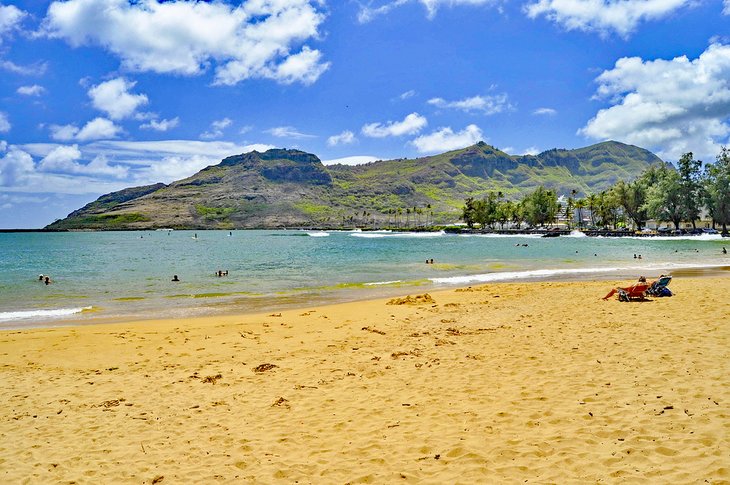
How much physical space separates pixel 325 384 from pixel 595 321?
10428 millimetres

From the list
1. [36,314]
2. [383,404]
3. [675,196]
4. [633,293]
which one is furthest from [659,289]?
[675,196]

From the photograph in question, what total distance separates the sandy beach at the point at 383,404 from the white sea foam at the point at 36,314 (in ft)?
22.7

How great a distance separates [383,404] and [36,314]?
21989 millimetres

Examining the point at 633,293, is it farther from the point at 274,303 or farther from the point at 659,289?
the point at 274,303

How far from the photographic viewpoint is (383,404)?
8.91 meters

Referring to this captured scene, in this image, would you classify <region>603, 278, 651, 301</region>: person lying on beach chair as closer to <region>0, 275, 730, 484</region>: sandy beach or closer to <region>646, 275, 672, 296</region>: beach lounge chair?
<region>646, 275, 672, 296</region>: beach lounge chair

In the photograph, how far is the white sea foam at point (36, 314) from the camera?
73.0 feet

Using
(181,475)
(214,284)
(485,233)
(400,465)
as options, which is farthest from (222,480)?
(485,233)

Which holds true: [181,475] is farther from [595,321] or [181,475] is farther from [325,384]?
[595,321]

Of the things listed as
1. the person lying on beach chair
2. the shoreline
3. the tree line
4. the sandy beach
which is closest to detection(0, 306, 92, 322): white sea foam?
the shoreline

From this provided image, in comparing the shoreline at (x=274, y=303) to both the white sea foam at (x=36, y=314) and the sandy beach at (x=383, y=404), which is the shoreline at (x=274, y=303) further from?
the sandy beach at (x=383, y=404)

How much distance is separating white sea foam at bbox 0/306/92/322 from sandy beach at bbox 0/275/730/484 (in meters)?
6.93

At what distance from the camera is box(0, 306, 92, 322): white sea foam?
73.0 feet

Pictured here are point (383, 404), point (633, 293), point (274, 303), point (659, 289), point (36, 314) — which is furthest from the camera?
point (274, 303)
